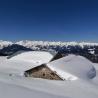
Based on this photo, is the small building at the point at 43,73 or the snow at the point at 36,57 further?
the snow at the point at 36,57

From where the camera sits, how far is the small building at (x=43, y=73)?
740 inches

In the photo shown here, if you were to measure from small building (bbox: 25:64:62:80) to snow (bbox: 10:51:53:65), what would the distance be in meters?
6.31

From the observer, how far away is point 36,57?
28.4 metres

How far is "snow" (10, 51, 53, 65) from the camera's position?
26.7 meters

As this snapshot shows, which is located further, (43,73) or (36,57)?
(36,57)

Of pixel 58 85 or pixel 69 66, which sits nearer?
pixel 58 85

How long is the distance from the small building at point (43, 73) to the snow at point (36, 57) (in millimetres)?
6310

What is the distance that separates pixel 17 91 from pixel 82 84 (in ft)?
19.6

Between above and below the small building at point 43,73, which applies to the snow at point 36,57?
above

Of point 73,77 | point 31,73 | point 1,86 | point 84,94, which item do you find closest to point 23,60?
point 31,73

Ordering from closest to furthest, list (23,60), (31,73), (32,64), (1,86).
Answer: (1,86)
(31,73)
(32,64)
(23,60)

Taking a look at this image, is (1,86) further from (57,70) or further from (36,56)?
(36,56)

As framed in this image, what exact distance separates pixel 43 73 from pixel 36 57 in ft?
30.3

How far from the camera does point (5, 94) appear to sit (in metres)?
12.3
